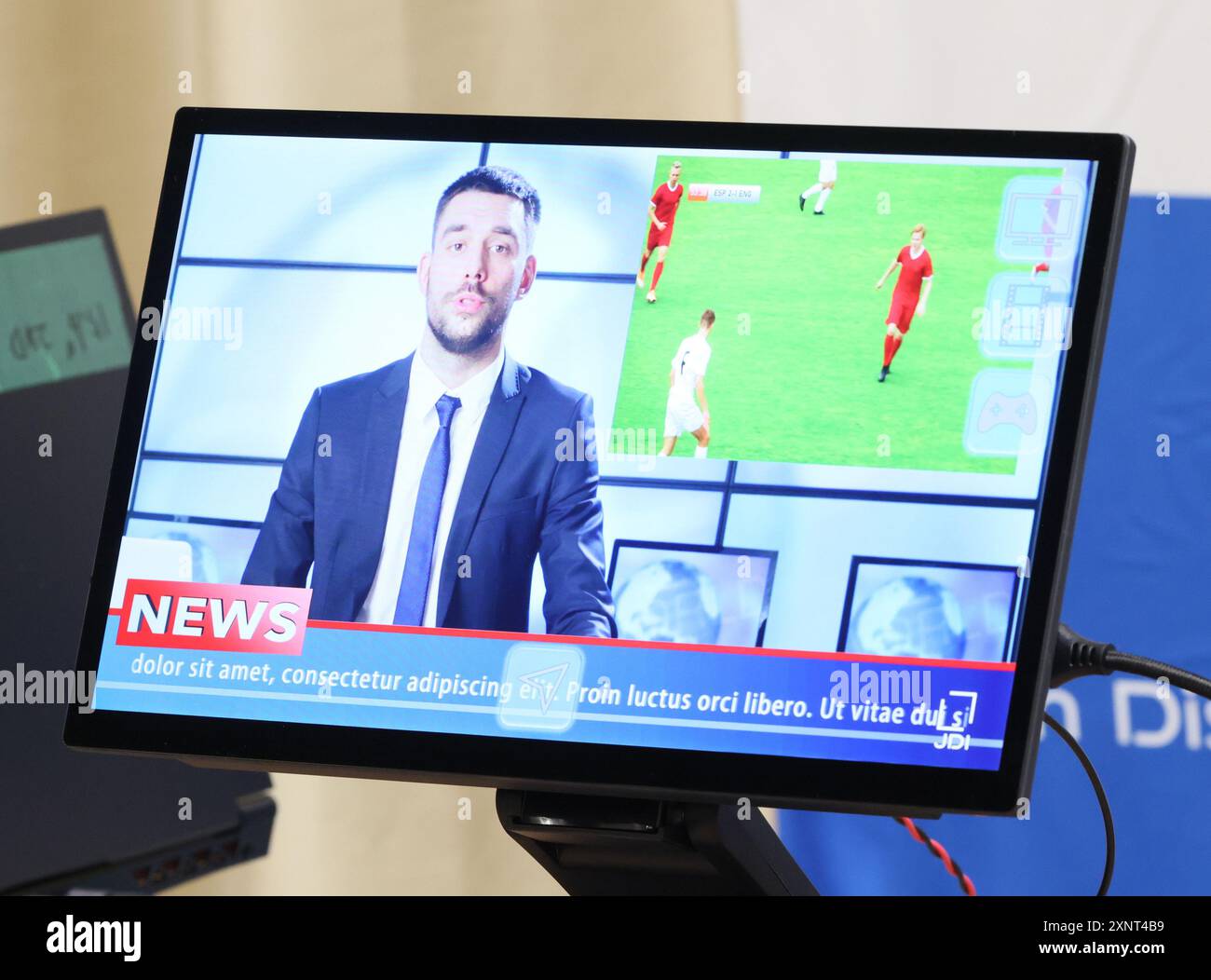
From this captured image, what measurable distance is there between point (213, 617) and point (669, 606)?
0.82ft

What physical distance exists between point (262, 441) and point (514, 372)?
0.15 metres

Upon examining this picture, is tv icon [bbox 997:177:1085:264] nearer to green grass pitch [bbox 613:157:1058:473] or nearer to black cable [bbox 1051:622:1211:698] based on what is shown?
green grass pitch [bbox 613:157:1058:473]

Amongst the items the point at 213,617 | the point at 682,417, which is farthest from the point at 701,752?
the point at 213,617

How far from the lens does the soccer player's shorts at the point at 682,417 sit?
74 cm

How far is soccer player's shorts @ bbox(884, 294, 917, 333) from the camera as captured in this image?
2.40 feet

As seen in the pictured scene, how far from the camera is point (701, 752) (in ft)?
2.27

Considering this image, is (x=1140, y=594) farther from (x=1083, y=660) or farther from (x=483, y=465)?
(x=483, y=465)

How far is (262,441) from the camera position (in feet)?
2.63

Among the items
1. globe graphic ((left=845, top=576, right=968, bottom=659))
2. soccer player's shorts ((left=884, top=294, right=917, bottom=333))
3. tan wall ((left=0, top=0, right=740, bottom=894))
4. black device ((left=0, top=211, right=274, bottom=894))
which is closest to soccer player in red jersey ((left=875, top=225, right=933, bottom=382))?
soccer player's shorts ((left=884, top=294, right=917, bottom=333))

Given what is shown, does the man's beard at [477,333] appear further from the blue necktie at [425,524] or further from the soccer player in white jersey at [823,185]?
the soccer player in white jersey at [823,185]

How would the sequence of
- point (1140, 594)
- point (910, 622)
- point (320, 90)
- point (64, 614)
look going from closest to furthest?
→ point (910, 622), point (64, 614), point (1140, 594), point (320, 90)

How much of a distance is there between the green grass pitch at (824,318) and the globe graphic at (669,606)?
0.22 ft

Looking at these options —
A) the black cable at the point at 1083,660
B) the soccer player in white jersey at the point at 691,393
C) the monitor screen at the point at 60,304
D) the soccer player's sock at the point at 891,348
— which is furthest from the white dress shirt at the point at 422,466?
the monitor screen at the point at 60,304

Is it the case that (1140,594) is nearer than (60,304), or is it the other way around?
(60,304)
